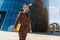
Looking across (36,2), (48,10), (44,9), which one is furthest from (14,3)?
(48,10)

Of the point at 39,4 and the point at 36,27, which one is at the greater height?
the point at 39,4

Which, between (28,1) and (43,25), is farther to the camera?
(43,25)

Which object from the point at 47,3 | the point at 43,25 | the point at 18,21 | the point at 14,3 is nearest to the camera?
the point at 18,21

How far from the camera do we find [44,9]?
4075cm

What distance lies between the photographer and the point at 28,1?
123 feet

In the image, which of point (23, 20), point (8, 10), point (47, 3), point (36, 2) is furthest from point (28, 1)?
point (23, 20)

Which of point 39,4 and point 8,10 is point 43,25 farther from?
point 8,10

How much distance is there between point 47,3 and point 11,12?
33.4 feet

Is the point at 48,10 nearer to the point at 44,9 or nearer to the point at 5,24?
the point at 44,9

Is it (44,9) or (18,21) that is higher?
(44,9)

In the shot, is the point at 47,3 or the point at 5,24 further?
the point at 47,3

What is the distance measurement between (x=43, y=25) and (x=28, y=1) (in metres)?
6.09

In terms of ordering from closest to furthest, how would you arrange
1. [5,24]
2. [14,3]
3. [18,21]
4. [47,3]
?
1. [18,21]
2. [5,24]
3. [14,3]
4. [47,3]

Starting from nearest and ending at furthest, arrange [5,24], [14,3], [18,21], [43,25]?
[18,21] → [5,24] → [14,3] → [43,25]
